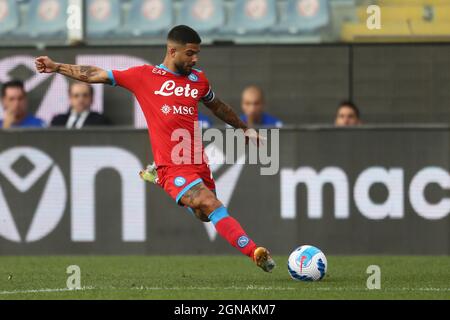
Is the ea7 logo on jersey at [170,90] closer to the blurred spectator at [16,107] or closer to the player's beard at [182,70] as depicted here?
the player's beard at [182,70]

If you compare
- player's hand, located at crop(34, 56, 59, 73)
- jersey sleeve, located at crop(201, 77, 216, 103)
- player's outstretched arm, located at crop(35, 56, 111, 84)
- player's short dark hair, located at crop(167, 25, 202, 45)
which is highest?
player's short dark hair, located at crop(167, 25, 202, 45)

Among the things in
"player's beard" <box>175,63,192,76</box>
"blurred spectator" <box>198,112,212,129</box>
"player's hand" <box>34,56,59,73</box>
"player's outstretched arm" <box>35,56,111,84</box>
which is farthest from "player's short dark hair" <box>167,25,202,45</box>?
"blurred spectator" <box>198,112,212,129</box>

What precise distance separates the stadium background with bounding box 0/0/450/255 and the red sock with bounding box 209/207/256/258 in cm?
337

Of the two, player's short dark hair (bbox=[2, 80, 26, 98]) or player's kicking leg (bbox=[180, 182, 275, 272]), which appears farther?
player's short dark hair (bbox=[2, 80, 26, 98])

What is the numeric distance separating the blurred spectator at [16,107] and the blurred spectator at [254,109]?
7.54 ft

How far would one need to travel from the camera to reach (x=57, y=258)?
12086mm

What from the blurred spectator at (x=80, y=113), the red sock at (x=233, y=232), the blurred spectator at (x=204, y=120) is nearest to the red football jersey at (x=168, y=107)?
the red sock at (x=233, y=232)

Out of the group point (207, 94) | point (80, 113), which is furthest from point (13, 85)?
point (207, 94)

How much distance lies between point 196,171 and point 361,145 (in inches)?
144

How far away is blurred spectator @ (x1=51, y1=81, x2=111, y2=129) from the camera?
1330 cm

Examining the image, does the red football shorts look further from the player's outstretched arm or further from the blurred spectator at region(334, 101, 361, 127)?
the blurred spectator at region(334, 101, 361, 127)

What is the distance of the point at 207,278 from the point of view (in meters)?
9.73
